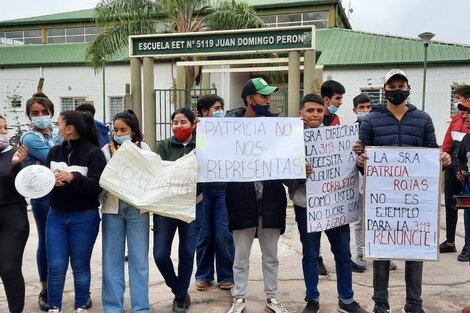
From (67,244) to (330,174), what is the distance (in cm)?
229

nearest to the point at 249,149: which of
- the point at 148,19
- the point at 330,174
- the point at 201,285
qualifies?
the point at 330,174

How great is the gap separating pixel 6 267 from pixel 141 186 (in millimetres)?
1238

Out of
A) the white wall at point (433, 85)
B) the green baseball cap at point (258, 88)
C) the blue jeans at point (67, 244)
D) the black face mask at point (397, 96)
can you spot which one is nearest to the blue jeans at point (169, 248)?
the blue jeans at point (67, 244)

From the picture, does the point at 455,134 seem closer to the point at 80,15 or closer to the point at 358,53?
the point at 358,53

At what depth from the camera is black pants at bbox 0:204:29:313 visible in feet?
11.9

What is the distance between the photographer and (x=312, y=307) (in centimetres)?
Answer: 398

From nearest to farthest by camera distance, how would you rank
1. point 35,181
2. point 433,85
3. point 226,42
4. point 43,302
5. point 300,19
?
point 35,181
point 43,302
point 226,42
point 433,85
point 300,19

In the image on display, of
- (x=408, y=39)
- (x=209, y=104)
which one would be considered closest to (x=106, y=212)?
(x=209, y=104)

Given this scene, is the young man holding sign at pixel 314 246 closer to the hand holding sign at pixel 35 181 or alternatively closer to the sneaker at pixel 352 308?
the sneaker at pixel 352 308

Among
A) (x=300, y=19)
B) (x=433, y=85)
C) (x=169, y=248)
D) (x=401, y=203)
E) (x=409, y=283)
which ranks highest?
(x=300, y=19)

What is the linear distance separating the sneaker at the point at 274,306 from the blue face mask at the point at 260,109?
5.45 ft

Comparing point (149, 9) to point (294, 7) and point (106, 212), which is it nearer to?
point (294, 7)

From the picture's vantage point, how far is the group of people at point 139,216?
3.66m

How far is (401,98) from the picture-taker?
12.2 feet
